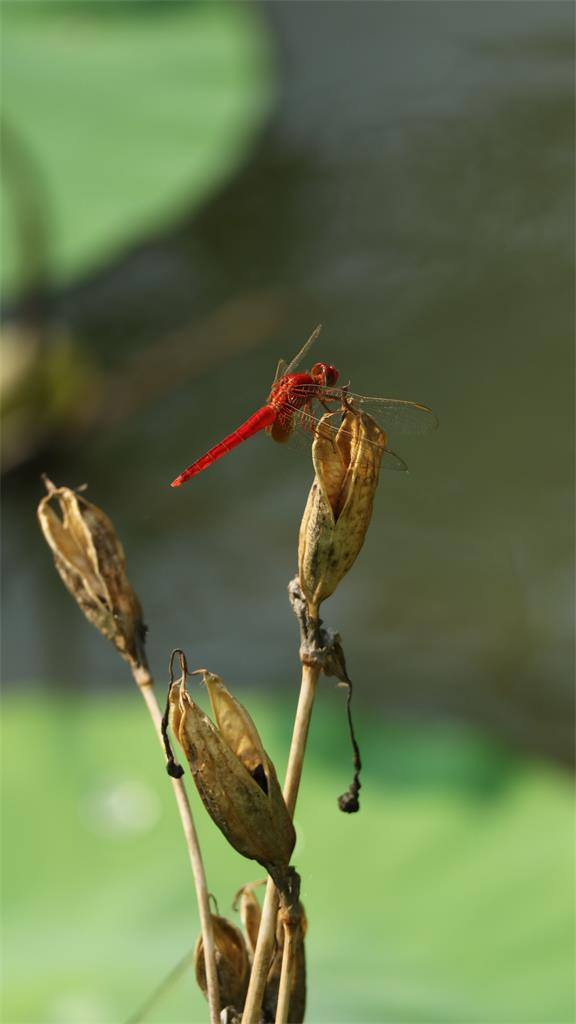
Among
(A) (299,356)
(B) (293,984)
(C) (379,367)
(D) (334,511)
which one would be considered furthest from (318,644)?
(C) (379,367)

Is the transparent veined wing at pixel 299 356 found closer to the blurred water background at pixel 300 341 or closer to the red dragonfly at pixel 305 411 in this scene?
the red dragonfly at pixel 305 411

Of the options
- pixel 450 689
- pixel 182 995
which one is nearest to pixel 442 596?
pixel 450 689

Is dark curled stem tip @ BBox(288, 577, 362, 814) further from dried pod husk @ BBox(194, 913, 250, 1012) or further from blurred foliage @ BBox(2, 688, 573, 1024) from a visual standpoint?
blurred foliage @ BBox(2, 688, 573, 1024)

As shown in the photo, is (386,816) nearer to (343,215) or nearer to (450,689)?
(450,689)

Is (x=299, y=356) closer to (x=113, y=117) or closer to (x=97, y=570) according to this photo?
(x=97, y=570)

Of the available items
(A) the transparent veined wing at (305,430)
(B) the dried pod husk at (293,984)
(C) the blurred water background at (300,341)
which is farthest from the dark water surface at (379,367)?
(B) the dried pod husk at (293,984)

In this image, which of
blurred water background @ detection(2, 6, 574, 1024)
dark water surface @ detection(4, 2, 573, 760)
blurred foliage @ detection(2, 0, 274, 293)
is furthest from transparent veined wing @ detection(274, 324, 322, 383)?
blurred foliage @ detection(2, 0, 274, 293)
